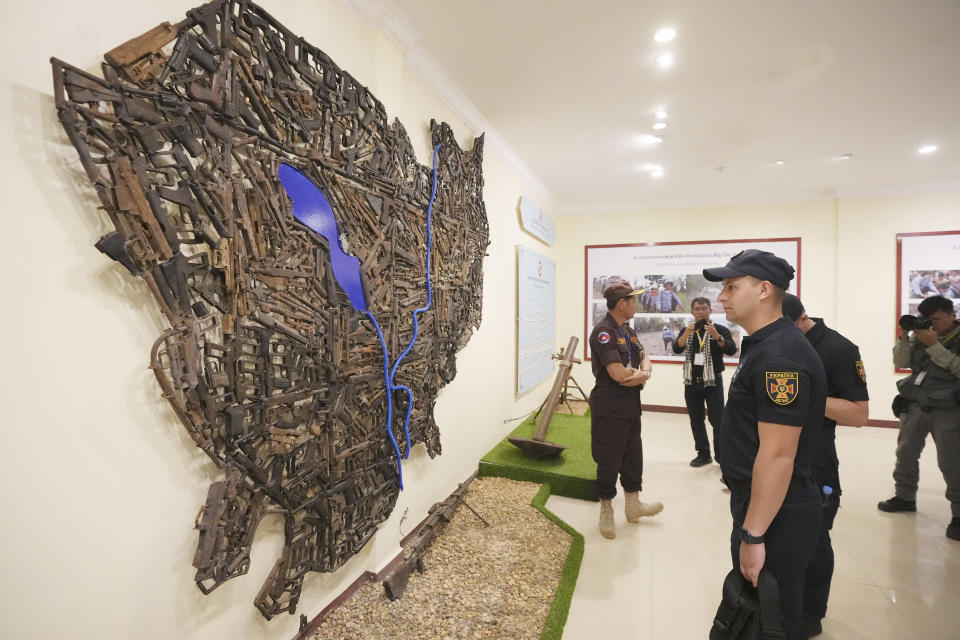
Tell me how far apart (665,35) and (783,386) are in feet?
6.83

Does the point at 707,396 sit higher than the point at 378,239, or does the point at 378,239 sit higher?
the point at 378,239

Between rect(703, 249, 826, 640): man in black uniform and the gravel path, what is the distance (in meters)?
1.11

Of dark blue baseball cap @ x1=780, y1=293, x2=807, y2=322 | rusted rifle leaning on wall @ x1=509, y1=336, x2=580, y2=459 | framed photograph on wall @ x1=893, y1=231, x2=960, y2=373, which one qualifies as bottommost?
rusted rifle leaning on wall @ x1=509, y1=336, x2=580, y2=459

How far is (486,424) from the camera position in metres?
3.74

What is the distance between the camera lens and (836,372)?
5.84 feet

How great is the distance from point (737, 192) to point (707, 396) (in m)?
3.32

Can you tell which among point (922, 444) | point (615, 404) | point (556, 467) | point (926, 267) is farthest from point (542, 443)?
point (926, 267)

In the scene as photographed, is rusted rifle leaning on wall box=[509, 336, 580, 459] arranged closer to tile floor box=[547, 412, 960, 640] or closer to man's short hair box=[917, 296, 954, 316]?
tile floor box=[547, 412, 960, 640]

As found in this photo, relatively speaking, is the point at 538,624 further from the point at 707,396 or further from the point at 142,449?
the point at 707,396

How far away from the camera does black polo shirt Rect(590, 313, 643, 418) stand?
2631 mm

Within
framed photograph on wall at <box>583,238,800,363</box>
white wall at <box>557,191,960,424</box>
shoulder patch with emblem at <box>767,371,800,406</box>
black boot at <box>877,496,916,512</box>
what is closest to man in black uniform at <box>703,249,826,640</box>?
shoulder patch with emblem at <box>767,371,800,406</box>

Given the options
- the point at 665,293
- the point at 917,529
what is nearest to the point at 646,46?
the point at 917,529

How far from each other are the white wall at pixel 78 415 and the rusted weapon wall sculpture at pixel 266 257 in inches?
2.4

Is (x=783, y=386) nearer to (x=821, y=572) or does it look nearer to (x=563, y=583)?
(x=821, y=572)
